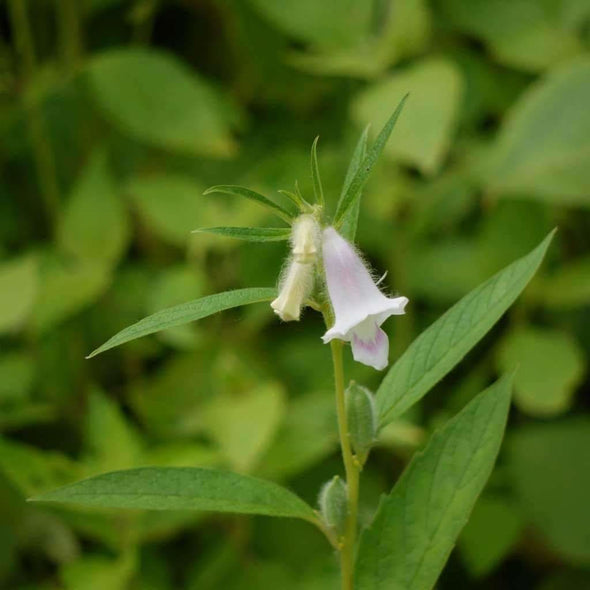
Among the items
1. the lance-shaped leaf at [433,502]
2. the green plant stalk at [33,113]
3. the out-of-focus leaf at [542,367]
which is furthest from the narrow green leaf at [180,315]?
the green plant stalk at [33,113]

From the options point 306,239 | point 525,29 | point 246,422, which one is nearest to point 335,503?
point 306,239

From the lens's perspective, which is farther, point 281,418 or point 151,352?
point 151,352

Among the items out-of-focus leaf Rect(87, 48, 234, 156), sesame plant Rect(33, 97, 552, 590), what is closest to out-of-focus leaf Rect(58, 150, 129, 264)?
out-of-focus leaf Rect(87, 48, 234, 156)

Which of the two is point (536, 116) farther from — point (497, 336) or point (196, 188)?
point (196, 188)

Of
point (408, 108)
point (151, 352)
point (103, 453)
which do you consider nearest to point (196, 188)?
point (151, 352)

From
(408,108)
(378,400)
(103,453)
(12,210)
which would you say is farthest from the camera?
(12,210)
